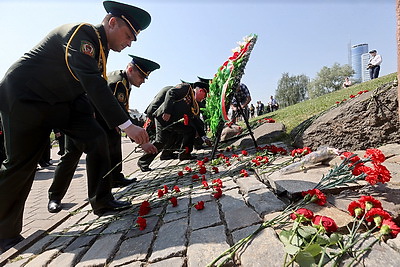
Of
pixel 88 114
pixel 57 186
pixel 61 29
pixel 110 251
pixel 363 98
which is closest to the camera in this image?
pixel 110 251

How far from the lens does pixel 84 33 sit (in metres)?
2.01

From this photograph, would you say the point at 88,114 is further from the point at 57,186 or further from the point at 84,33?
the point at 57,186

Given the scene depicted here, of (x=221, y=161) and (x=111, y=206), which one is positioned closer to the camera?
(x=111, y=206)

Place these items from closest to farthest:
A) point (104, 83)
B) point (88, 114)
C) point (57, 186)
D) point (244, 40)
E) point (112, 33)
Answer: point (104, 83), point (112, 33), point (88, 114), point (57, 186), point (244, 40)

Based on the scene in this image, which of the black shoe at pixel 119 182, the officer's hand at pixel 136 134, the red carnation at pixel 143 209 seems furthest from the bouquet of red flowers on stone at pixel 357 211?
the black shoe at pixel 119 182

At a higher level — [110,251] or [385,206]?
[385,206]

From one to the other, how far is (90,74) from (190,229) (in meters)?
1.42

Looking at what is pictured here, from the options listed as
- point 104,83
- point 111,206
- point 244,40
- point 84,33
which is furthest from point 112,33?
point 244,40

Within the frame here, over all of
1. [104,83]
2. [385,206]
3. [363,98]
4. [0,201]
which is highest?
[104,83]

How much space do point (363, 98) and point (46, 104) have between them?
12.3ft

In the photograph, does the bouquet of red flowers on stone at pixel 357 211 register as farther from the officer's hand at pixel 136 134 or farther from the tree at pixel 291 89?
the tree at pixel 291 89

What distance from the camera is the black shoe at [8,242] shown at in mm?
1972

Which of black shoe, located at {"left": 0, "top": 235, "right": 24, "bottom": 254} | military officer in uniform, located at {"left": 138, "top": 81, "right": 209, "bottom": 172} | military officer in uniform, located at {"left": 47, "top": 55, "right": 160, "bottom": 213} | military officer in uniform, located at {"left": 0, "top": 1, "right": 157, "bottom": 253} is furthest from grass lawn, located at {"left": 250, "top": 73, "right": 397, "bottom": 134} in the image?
black shoe, located at {"left": 0, "top": 235, "right": 24, "bottom": 254}

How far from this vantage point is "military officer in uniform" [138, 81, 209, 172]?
4.72 m
